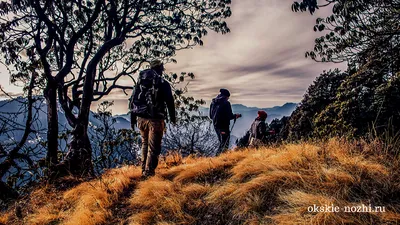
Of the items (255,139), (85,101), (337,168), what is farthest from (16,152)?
(337,168)

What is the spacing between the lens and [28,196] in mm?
4680

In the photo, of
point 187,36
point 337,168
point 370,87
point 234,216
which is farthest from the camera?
point 187,36

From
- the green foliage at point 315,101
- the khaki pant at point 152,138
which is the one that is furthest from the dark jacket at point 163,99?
the green foliage at point 315,101

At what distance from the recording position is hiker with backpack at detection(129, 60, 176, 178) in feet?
14.1

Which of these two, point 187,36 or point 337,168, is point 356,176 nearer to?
point 337,168

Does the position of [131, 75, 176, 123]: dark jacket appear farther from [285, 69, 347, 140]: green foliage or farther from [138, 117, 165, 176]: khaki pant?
[285, 69, 347, 140]: green foliage

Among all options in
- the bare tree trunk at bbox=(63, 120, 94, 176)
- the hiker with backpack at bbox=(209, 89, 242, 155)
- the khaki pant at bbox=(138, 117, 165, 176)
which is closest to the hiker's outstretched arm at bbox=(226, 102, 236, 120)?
the hiker with backpack at bbox=(209, 89, 242, 155)

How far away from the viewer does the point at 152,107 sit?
426cm

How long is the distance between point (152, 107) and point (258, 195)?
2496 mm

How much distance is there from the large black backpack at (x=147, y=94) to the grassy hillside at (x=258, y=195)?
125 cm

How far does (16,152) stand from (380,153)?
32.2ft

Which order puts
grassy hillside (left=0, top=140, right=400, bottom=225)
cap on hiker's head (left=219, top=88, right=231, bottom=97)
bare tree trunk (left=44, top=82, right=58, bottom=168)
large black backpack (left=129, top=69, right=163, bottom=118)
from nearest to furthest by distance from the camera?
grassy hillside (left=0, top=140, right=400, bottom=225)
large black backpack (left=129, top=69, right=163, bottom=118)
bare tree trunk (left=44, top=82, right=58, bottom=168)
cap on hiker's head (left=219, top=88, right=231, bottom=97)

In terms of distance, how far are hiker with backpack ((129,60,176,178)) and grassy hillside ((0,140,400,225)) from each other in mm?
484

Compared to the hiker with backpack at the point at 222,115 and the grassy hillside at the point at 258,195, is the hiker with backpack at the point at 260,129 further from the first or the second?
the grassy hillside at the point at 258,195
